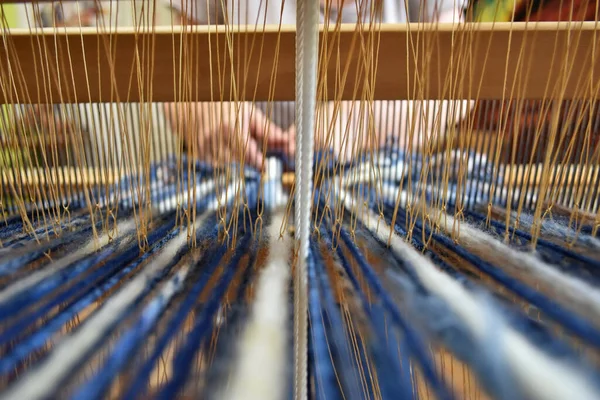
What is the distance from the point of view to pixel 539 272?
0.56 meters

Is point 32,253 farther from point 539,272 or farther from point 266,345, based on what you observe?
point 539,272

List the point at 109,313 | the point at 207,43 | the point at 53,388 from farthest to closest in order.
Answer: the point at 207,43 < the point at 109,313 < the point at 53,388

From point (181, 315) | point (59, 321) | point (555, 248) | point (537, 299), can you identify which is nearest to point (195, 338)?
point (181, 315)

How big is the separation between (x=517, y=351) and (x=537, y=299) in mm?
121

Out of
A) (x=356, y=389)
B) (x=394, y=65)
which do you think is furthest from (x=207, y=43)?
(x=356, y=389)

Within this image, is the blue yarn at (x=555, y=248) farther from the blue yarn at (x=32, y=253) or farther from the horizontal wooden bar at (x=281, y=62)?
the blue yarn at (x=32, y=253)

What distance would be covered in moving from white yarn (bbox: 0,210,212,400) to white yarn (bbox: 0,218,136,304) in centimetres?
12

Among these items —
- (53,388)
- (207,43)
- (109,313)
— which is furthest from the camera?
(207,43)

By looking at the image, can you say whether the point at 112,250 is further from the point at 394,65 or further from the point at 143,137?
the point at 394,65

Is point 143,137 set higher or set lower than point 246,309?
higher

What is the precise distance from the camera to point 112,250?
0.62m

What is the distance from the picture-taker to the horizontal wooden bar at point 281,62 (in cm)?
59

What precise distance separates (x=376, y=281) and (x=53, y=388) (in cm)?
38

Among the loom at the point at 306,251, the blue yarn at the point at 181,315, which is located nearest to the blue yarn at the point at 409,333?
the loom at the point at 306,251
